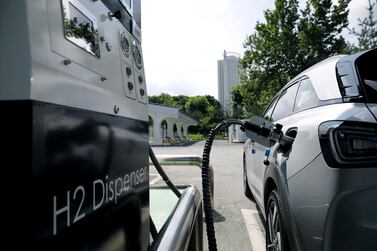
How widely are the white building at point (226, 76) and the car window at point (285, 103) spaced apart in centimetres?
5916

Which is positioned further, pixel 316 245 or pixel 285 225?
pixel 285 225

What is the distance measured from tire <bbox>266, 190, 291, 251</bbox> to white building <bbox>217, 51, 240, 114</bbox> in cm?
6018

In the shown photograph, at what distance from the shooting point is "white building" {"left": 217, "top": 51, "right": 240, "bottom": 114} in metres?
66.5

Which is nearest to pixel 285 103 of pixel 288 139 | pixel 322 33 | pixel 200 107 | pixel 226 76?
pixel 288 139

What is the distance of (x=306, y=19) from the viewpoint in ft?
72.5

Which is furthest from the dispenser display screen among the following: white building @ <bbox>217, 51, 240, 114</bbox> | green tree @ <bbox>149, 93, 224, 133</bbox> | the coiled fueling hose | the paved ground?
green tree @ <bbox>149, 93, 224, 133</bbox>

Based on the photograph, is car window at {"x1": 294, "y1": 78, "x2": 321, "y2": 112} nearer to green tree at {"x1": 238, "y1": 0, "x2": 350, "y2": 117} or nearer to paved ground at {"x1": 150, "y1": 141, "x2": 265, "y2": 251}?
paved ground at {"x1": 150, "y1": 141, "x2": 265, "y2": 251}

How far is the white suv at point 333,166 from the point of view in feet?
6.04

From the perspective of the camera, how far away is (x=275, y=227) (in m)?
2.89

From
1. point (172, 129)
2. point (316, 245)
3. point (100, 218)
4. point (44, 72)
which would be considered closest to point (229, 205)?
point (316, 245)

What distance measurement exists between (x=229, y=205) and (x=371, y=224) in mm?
4427

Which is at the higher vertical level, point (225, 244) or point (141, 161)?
Result: point (141, 161)

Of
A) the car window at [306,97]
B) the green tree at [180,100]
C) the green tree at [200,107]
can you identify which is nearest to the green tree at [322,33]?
the car window at [306,97]

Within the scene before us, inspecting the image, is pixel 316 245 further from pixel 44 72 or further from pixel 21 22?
pixel 21 22
